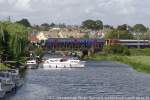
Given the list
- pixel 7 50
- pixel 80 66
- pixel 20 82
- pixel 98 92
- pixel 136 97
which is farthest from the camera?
pixel 80 66

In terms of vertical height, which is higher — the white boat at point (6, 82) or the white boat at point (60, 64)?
the white boat at point (6, 82)

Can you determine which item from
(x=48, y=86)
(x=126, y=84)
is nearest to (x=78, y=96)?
(x=48, y=86)

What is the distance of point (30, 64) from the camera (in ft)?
476

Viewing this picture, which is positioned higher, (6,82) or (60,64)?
(6,82)

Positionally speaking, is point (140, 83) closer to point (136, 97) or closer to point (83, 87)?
point (83, 87)

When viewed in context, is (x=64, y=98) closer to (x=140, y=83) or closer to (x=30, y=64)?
(x=140, y=83)

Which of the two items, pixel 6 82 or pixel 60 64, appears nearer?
pixel 6 82

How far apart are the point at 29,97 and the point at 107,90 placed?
50.9 ft

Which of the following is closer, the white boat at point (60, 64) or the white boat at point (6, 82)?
the white boat at point (6, 82)

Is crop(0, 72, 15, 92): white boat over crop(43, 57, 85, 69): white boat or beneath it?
over

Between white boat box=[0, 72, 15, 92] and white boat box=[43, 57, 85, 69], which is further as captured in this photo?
white boat box=[43, 57, 85, 69]

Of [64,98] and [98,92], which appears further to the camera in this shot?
[98,92]

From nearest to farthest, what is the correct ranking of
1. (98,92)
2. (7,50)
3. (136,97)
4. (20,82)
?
(136,97), (98,92), (20,82), (7,50)

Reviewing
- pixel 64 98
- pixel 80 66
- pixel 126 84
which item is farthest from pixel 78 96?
pixel 80 66
